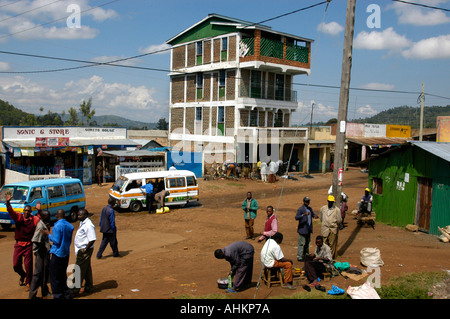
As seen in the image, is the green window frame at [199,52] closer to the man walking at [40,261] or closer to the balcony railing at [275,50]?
the balcony railing at [275,50]

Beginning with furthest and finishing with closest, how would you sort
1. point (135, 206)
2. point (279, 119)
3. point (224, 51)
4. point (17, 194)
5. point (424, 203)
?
point (279, 119) → point (224, 51) → point (135, 206) → point (17, 194) → point (424, 203)

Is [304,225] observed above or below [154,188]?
above

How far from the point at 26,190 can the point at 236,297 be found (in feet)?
35.8

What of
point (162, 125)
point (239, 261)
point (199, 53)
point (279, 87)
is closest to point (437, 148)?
point (239, 261)

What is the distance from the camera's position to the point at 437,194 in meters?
13.6

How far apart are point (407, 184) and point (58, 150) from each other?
21.6 meters

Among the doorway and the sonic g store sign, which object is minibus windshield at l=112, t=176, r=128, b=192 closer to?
the sonic g store sign

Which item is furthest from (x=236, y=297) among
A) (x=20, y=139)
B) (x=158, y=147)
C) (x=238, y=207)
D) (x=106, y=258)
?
(x=158, y=147)

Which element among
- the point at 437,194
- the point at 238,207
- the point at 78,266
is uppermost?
the point at 437,194

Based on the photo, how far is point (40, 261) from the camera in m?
7.68

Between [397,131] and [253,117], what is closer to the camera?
[253,117]

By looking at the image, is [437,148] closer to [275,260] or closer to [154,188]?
[275,260]

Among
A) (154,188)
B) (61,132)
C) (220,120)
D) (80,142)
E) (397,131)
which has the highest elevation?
(220,120)
